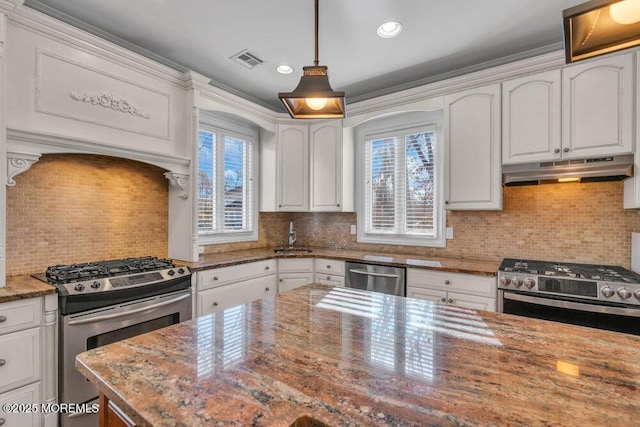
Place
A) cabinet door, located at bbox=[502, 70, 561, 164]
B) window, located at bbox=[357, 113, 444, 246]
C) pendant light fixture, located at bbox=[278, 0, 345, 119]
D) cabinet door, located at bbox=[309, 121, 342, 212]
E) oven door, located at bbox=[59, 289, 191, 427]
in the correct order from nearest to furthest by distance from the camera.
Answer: pendant light fixture, located at bbox=[278, 0, 345, 119] → oven door, located at bbox=[59, 289, 191, 427] → cabinet door, located at bbox=[502, 70, 561, 164] → window, located at bbox=[357, 113, 444, 246] → cabinet door, located at bbox=[309, 121, 342, 212]

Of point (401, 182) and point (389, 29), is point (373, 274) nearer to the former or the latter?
point (401, 182)

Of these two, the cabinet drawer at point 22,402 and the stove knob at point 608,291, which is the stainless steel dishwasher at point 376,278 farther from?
the cabinet drawer at point 22,402

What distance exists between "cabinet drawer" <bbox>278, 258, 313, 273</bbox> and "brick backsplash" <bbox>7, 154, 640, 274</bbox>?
114 centimetres

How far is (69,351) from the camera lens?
1787 mm

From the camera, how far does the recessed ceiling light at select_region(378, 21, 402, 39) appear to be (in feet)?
7.32

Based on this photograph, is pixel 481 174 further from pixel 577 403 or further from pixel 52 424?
pixel 52 424

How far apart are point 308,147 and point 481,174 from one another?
188cm

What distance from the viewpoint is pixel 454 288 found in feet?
8.27

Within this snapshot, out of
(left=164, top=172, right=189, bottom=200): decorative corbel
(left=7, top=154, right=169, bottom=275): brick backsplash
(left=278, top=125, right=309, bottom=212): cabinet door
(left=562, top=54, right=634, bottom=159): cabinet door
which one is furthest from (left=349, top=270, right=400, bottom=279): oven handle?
(left=7, top=154, right=169, bottom=275): brick backsplash

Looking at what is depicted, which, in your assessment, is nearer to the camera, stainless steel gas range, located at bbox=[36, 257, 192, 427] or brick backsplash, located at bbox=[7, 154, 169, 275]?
stainless steel gas range, located at bbox=[36, 257, 192, 427]

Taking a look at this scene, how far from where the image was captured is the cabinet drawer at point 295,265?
3.31m

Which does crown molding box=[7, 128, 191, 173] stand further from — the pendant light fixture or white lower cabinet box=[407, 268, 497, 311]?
white lower cabinet box=[407, 268, 497, 311]

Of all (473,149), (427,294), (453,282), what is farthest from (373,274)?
(473,149)

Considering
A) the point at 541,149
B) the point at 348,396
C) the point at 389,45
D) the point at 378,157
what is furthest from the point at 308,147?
the point at 348,396
